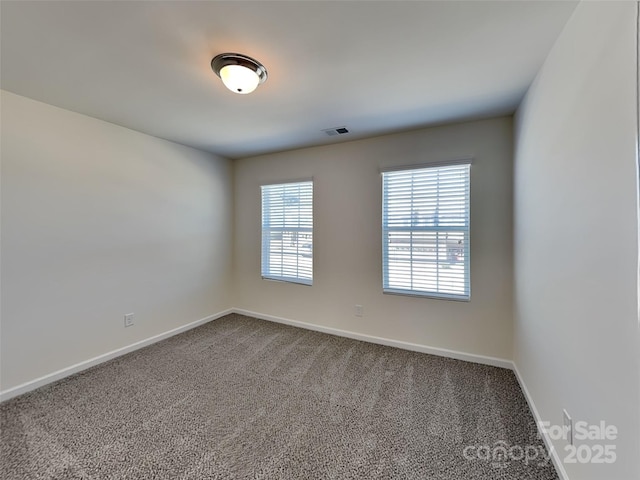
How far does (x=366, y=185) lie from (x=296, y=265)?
1470 millimetres

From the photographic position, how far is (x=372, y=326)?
314 cm

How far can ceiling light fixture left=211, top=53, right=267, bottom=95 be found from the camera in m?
1.61

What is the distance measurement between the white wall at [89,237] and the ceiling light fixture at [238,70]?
182 cm

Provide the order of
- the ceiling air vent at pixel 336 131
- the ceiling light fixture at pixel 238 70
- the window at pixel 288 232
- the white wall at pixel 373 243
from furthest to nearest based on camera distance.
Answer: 1. the window at pixel 288 232
2. the ceiling air vent at pixel 336 131
3. the white wall at pixel 373 243
4. the ceiling light fixture at pixel 238 70

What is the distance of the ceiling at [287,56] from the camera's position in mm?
1301

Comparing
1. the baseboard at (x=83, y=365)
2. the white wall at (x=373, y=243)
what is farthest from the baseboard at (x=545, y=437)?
the baseboard at (x=83, y=365)

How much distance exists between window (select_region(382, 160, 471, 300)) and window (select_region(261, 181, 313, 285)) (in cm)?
108

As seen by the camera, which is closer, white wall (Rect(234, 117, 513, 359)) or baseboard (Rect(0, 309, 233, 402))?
baseboard (Rect(0, 309, 233, 402))

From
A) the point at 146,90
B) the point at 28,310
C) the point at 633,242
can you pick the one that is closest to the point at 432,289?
the point at 633,242

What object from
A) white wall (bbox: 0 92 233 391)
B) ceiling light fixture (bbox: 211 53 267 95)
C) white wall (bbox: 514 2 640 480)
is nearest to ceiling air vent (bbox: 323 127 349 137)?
ceiling light fixture (bbox: 211 53 267 95)

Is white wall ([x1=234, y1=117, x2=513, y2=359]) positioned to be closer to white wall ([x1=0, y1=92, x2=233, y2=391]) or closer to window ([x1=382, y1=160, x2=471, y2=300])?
window ([x1=382, y1=160, x2=471, y2=300])

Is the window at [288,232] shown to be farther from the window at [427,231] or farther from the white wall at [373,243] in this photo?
the window at [427,231]

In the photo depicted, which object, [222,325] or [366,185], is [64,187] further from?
[366,185]

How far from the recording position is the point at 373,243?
310 cm
